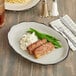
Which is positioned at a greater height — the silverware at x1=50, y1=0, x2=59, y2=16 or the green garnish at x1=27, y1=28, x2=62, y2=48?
the silverware at x1=50, y1=0, x2=59, y2=16

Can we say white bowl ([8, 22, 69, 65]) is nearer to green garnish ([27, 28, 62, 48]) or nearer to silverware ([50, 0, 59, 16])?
green garnish ([27, 28, 62, 48])

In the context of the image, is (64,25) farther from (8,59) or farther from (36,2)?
(8,59)

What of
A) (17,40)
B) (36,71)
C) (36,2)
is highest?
(36,2)

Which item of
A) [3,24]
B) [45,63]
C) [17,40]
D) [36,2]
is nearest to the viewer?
[45,63]

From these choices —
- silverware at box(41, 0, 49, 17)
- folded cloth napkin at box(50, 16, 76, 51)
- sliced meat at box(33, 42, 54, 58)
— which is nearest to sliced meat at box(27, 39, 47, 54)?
sliced meat at box(33, 42, 54, 58)

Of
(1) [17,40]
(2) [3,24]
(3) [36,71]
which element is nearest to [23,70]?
(3) [36,71]

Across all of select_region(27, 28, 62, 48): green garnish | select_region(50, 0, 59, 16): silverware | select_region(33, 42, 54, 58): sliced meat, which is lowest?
select_region(33, 42, 54, 58): sliced meat
